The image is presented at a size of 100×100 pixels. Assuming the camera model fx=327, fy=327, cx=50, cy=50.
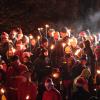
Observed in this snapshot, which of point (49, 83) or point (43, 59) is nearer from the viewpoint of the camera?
Answer: point (49, 83)

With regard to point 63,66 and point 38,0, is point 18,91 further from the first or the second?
point 38,0

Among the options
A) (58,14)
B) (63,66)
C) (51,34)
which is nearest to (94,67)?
(63,66)

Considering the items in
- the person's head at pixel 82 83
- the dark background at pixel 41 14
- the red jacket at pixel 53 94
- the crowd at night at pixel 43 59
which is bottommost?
the red jacket at pixel 53 94

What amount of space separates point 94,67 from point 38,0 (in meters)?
13.0

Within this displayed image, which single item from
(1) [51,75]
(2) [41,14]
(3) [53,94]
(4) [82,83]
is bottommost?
(3) [53,94]

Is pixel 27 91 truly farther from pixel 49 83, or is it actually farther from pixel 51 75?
pixel 51 75

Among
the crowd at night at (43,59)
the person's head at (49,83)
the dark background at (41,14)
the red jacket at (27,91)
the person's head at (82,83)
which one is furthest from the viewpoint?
the dark background at (41,14)

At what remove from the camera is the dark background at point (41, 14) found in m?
23.1

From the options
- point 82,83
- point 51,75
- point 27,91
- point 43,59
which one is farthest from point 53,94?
point 43,59

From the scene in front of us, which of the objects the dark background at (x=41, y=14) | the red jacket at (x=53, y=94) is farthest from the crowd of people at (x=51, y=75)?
the dark background at (x=41, y=14)

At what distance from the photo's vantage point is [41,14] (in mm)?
24250

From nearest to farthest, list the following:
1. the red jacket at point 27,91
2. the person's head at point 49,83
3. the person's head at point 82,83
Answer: the person's head at point 49,83, the red jacket at point 27,91, the person's head at point 82,83

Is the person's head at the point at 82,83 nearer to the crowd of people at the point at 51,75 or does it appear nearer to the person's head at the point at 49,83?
the crowd of people at the point at 51,75

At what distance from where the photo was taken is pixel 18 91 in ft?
29.0
